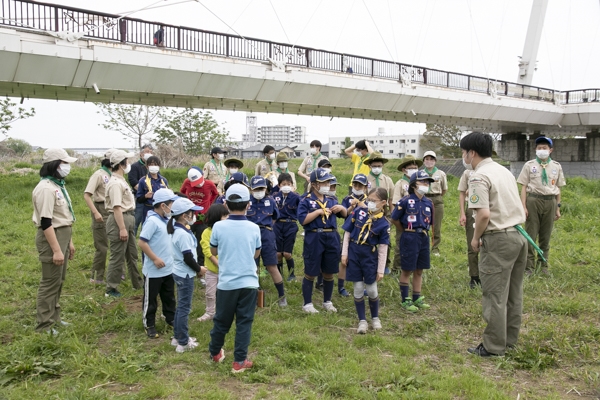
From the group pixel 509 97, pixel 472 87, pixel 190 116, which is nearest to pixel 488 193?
pixel 472 87

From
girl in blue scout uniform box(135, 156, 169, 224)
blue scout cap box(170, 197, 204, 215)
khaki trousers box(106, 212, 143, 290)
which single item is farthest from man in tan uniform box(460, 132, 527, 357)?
girl in blue scout uniform box(135, 156, 169, 224)

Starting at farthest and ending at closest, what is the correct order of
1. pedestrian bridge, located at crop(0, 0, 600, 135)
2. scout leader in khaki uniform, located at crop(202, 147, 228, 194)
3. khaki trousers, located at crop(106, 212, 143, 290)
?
1. pedestrian bridge, located at crop(0, 0, 600, 135)
2. scout leader in khaki uniform, located at crop(202, 147, 228, 194)
3. khaki trousers, located at crop(106, 212, 143, 290)

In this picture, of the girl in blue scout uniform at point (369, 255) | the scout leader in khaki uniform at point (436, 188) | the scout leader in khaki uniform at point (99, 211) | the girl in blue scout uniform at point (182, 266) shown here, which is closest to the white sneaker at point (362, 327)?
the girl in blue scout uniform at point (369, 255)

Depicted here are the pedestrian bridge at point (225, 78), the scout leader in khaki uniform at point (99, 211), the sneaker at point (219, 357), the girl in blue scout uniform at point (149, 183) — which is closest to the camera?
the sneaker at point (219, 357)

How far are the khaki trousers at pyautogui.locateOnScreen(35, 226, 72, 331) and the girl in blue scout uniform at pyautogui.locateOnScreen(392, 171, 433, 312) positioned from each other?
4185mm

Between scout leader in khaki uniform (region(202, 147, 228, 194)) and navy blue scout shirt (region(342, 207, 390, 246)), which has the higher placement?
scout leader in khaki uniform (region(202, 147, 228, 194))

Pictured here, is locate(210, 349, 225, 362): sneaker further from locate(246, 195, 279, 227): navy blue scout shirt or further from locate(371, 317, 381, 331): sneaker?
locate(246, 195, 279, 227): navy blue scout shirt

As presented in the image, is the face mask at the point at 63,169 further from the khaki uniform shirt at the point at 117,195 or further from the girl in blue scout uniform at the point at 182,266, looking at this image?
the girl in blue scout uniform at the point at 182,266

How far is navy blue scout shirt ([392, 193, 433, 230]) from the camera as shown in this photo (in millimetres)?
6609

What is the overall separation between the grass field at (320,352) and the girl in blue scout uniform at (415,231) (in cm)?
28

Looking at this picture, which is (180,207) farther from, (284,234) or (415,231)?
(415,231)

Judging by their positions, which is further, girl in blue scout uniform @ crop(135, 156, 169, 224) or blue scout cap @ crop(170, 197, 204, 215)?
girl in blue scout uniform @ crop(135, 156, 169, 224)

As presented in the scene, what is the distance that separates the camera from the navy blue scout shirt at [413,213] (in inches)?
260

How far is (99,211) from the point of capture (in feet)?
25.7
